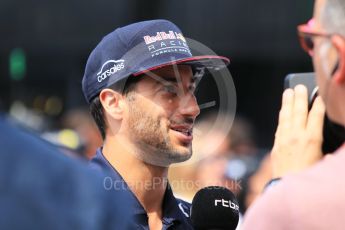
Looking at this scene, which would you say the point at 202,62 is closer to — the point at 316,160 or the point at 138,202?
the point at 138,202

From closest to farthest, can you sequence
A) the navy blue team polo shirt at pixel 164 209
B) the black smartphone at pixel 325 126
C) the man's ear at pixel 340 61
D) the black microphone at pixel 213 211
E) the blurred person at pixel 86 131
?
the man's ear at pixel 340 61
the black smartphone at pixel 325 126
the black microphone at pixel 213 211
the navy blue team polo shirt at pixel 164 209
the blurred person at pixel 86 131

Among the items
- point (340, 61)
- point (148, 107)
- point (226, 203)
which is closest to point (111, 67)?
point (148, 107)

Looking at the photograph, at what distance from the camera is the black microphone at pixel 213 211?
3266 millimetres

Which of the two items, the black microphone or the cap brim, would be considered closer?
the black microphone

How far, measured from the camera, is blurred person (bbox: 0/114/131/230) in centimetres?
151

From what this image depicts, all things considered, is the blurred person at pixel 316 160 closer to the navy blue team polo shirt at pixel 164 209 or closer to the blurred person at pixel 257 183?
the navy blue team polo shirt at pixel 164 209

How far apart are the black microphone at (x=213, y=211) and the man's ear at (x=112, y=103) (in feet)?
1.85

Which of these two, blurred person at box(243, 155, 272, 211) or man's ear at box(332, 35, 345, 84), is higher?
man's ear at box(332, 35, 345, 84)

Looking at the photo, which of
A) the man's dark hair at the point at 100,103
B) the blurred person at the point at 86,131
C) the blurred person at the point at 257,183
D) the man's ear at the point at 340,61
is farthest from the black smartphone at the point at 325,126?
the blurred person at the point at 86,131

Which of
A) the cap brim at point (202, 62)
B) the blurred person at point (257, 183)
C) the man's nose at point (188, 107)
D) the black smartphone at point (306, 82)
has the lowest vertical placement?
the blurred person at point (257, 183)

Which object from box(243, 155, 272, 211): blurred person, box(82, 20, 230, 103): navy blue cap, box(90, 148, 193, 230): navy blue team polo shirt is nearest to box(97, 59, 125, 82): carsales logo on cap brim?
box(82, 20, 230, 103): navy blue cap

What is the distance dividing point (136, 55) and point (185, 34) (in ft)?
32.2

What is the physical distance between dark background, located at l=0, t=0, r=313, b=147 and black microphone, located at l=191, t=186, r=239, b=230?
1008 cm

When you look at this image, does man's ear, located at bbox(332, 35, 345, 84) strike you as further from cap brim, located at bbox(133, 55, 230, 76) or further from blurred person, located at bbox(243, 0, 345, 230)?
cap brim, located at bbox(133, 55, 230, 76)
